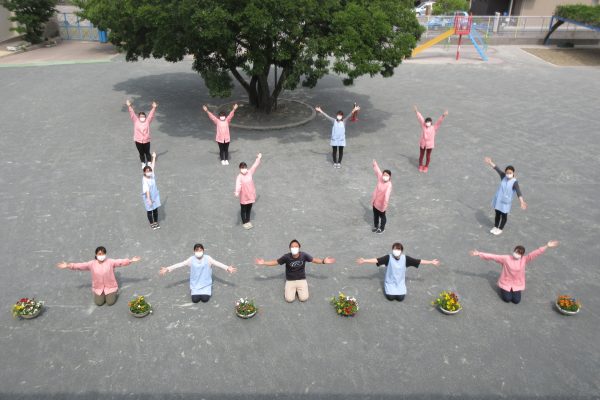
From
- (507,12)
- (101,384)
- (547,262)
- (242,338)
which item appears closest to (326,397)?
(242,338)

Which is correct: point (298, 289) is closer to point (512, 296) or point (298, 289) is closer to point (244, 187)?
point (244, 187)

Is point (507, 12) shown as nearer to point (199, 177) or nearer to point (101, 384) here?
point (199, 177)

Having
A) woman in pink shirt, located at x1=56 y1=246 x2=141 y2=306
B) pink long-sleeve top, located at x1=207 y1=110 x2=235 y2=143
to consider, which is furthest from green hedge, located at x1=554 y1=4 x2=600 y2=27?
woman in pink shirt, located at x1=56 y1=246 x2=141 y2=306

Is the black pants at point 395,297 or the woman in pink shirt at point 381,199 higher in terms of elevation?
the woman in pink shirt at point 381,199

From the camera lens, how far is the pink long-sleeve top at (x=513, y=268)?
851 centimetres

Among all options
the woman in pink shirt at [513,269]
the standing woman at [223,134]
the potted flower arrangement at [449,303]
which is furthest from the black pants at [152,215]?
the woman in pink shirt at [513,269]

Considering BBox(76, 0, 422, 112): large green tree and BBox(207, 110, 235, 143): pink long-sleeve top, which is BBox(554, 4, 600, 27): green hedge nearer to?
BBox(76, 0, 422, 112): large green tree

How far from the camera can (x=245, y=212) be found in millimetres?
10992

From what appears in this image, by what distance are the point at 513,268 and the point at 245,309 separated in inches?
187

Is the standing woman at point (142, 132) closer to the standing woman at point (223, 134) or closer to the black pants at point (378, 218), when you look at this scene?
the standing woman at point (223, 134)

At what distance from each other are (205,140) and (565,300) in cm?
1177

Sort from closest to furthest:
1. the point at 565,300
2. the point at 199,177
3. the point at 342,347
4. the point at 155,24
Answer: the point at 342,347 → the point at 565,300 → the point at 199,177 → the point at 155,24

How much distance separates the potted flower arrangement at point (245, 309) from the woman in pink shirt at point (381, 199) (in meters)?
3.75

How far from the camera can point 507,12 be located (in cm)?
4234
